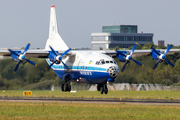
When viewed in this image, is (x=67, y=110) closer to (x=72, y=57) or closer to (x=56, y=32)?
(x=72, y=57)

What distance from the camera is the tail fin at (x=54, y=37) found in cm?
5837

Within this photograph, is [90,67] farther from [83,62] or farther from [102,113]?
[102,113]

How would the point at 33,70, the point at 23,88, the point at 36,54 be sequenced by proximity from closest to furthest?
the point at 36,54 < the point at 33,70 < the point at 23,88

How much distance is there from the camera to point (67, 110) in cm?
3394

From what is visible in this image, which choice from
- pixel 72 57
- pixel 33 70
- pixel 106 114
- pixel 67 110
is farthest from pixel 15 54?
pixel 106 114

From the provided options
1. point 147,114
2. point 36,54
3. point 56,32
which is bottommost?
point 147,114

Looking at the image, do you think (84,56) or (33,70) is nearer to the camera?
(84,56)

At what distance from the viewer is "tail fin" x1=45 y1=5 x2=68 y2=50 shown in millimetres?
58369

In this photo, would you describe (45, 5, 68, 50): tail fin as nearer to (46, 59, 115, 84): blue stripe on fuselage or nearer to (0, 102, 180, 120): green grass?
(46, 59, 115, 84): blue stripe on fuselage

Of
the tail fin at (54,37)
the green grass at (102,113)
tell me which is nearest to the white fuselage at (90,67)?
the tail fin at (54,37)

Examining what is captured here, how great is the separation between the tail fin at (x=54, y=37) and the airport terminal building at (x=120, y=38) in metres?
121

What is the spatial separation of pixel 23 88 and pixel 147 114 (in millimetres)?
43991

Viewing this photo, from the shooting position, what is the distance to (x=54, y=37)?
2351 inches

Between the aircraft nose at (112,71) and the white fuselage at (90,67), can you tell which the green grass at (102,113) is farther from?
the white fuselage at (90,67)
